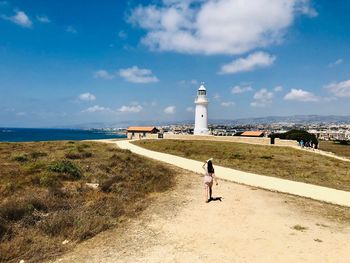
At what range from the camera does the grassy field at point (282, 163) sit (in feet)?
73.2

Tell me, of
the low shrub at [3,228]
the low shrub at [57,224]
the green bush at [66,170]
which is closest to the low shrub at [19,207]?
the low shrub at [3,228]

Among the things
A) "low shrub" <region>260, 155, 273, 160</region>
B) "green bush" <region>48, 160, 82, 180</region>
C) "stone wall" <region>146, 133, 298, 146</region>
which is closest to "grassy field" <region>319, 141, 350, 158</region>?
"stone wall" <region>146, 133, 298, 146</region>

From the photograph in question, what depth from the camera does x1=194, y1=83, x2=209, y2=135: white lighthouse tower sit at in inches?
2475

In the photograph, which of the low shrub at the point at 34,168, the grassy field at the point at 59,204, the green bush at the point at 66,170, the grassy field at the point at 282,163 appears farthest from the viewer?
the grassy field at the point at 282,163

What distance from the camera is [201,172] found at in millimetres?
22391

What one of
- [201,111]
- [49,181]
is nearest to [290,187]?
[49,181]

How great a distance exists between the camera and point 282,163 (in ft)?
98.0

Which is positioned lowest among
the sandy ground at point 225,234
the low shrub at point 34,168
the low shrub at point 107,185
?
the sandy ground at point 225,234

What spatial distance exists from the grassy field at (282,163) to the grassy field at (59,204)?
8479 mm

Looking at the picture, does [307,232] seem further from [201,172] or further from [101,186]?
[201,172]

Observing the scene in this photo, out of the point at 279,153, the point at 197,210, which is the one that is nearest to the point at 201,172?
the point at 197,210

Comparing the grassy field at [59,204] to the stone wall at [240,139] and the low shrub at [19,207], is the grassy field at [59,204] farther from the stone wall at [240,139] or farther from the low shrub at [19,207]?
the stone wall at [240,139]

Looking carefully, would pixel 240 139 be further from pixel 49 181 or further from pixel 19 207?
pixel 19 207

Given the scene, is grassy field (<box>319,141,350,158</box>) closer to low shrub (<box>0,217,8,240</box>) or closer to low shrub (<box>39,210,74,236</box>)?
low shrub (<box>39,210,74,236</box>)
